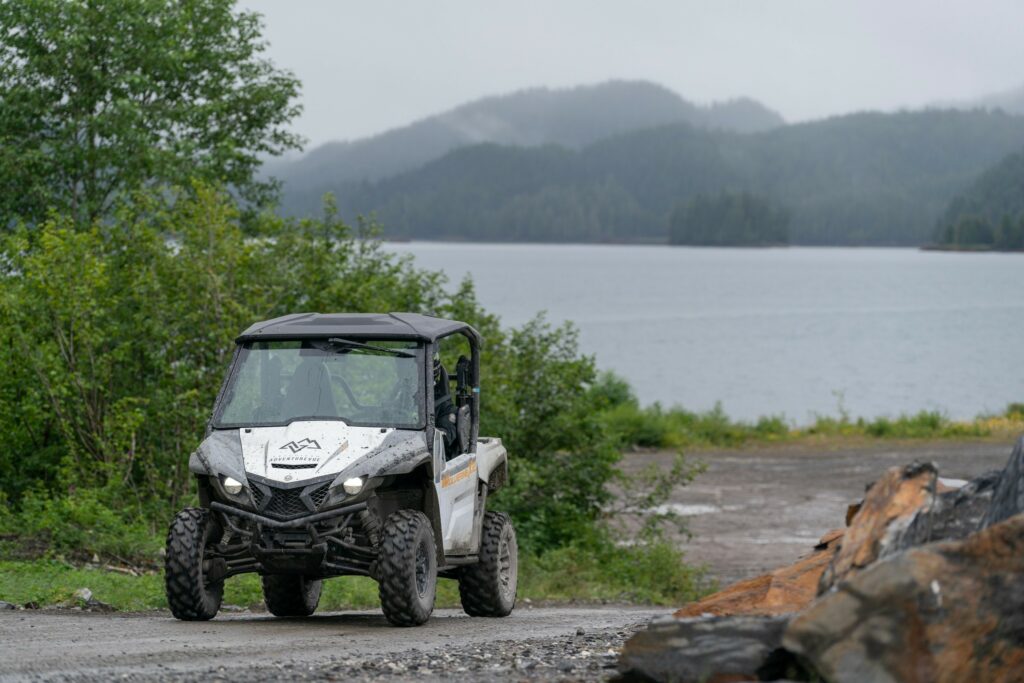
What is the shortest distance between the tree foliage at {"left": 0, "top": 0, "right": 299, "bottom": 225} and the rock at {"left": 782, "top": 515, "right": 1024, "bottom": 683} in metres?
23.2

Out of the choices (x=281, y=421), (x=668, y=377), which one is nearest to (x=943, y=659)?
(x=281, y=421)

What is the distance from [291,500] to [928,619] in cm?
546

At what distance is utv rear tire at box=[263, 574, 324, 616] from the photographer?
40.4ft

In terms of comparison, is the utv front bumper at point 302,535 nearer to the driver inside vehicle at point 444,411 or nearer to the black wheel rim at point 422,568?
the black wheel rim at point 422,568

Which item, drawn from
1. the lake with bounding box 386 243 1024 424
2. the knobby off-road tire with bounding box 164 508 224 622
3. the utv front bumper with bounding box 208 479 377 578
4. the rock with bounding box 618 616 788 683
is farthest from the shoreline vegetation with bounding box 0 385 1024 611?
the lake with bounding box 386 243 1024 424

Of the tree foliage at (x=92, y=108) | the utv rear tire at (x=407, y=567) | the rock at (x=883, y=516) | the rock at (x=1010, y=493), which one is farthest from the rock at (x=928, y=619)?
the tree foliage at (x=92, y=108)

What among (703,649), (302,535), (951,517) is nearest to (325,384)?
(302,535)

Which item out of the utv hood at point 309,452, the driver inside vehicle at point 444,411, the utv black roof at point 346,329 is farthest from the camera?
the driver inside vehicle at point 444,411

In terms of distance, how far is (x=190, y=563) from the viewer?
10.2m

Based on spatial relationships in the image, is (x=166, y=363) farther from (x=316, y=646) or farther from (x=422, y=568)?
(x=316, y=646)

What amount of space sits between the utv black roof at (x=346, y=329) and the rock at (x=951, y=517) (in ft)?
16.8

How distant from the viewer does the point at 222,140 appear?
105ft

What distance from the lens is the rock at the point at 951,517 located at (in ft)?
21.2

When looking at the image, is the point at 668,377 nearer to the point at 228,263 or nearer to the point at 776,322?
the point at 776,322
